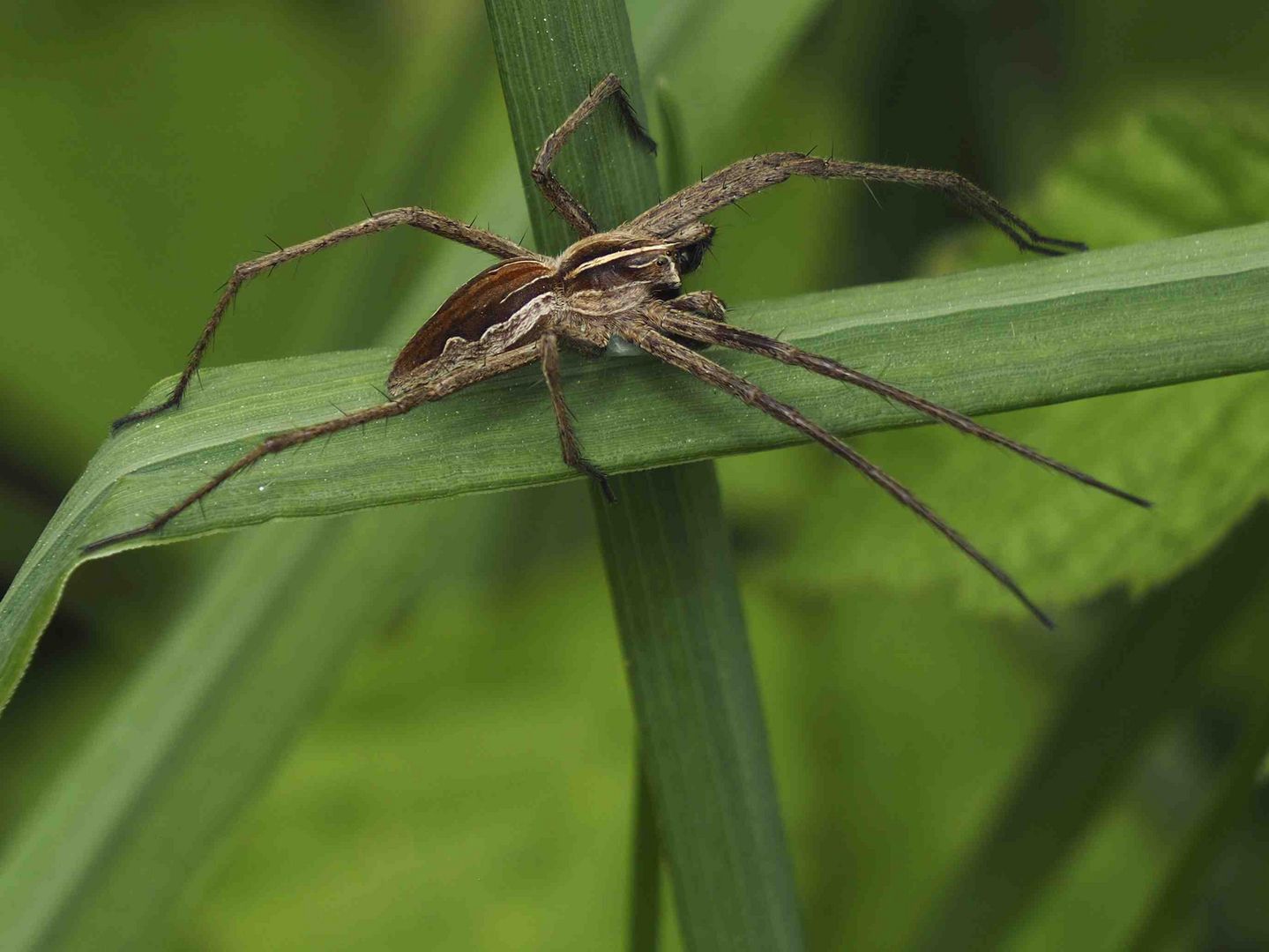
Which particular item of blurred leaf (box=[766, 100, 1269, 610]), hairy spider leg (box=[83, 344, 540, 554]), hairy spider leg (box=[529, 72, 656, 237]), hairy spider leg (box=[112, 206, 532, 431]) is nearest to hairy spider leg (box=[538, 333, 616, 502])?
hairy spider leg (box=[83, 344, 540, 554])

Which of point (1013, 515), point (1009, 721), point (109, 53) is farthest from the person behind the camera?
point (109, 53)

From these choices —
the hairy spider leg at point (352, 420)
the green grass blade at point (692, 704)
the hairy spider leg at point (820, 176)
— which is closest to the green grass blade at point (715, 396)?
the hairy spider leg at point (352, 420)

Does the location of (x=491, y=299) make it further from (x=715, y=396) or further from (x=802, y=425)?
(x=802, y=425)

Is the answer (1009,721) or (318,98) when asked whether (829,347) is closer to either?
(1009,721)

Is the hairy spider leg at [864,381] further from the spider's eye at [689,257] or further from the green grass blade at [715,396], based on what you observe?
the spider's eye at [689,257]

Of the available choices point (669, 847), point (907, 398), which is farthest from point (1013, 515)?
point (669, 847)

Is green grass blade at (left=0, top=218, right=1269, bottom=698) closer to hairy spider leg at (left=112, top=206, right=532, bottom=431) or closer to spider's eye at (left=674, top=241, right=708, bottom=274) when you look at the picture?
hairy spider leg at (left=112, top=206, right=532, bottom=431)

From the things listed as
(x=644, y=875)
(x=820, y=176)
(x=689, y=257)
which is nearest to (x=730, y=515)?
(x=689, y=257)
